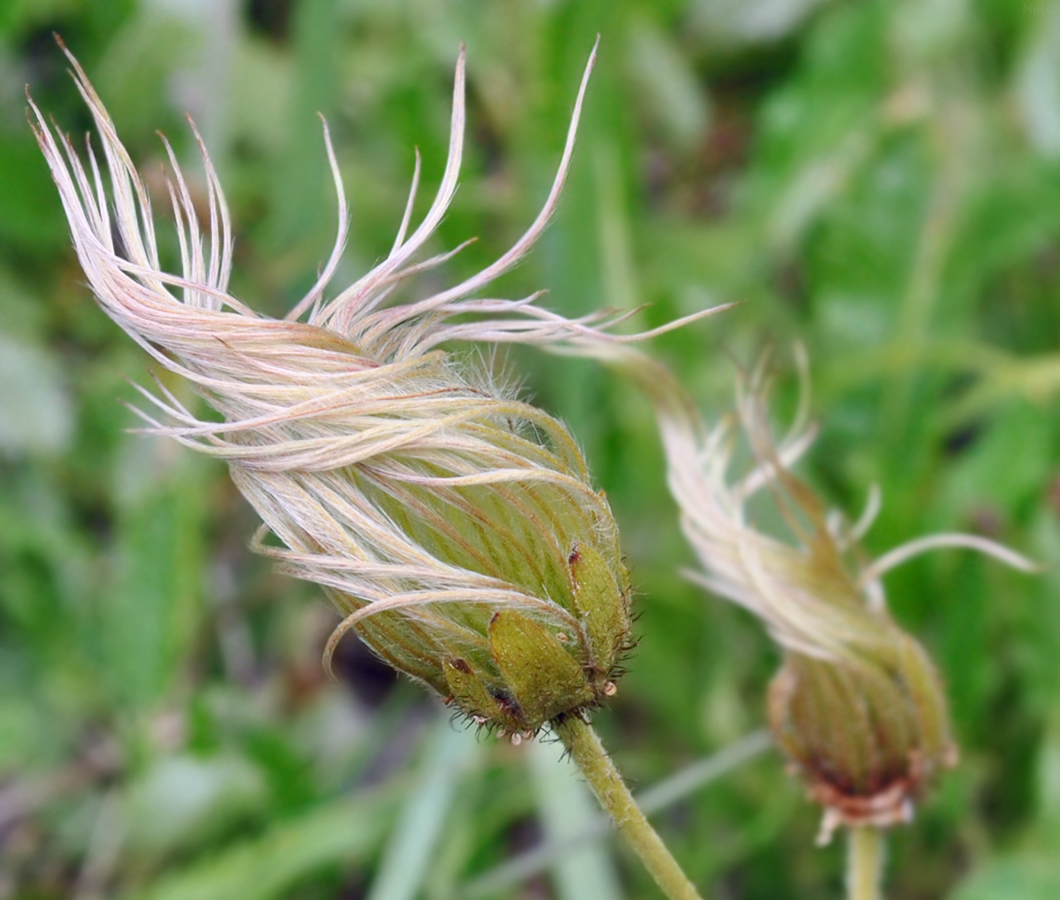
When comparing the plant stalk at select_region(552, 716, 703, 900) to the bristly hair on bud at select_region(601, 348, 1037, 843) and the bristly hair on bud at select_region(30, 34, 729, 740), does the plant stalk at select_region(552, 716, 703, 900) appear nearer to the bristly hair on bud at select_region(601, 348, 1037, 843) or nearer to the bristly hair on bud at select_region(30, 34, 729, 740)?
the bristly hair on bud at select_region(30, 34, 729, 740)

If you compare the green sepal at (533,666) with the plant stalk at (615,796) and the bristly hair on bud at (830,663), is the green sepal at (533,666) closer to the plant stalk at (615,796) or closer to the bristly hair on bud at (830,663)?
the plant stalk at (615,796)

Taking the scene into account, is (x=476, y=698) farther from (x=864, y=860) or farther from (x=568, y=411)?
(x=568, y=411)

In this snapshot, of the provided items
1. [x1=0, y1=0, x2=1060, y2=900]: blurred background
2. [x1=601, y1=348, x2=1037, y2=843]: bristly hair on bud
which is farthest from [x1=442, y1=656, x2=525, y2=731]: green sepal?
[x1=0, y1=0, x2=1060, y2=900]: blurred background

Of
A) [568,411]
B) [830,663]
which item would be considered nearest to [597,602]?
[830,663]

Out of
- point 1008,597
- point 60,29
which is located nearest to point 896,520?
point 1008,597

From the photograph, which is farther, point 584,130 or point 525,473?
point 584,130

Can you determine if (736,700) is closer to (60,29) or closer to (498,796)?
(498,796)
